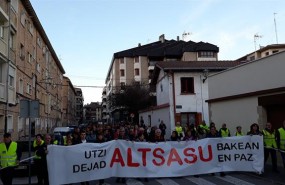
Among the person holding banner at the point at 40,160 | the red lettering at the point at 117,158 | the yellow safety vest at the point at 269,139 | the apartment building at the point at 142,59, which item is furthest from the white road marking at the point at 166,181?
the apartment building at the point at 142,59

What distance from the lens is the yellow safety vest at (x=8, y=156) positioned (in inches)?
368

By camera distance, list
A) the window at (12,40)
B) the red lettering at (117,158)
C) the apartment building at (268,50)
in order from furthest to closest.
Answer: the apartment building at (268,50)
the window at (12,40)
the red lettering at (117,158)

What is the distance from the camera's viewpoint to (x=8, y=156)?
30.8 ft

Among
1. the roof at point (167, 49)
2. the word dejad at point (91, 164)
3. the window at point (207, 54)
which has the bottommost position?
the word dejad at point (91, 164)

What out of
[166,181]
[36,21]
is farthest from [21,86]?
[166,181]

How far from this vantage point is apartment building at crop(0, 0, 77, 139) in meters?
23.8

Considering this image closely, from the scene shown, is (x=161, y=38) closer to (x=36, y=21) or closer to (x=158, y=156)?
(x=36, y=21)

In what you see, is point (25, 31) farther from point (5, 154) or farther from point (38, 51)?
point (5, 154)

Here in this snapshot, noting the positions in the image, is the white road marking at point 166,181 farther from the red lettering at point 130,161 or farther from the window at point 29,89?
the window at point 29,89

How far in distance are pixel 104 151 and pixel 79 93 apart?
16420 centimetres

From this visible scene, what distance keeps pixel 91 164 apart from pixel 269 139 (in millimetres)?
6635

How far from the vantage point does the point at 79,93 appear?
172 meters

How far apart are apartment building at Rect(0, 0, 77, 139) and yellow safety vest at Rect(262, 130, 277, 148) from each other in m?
9.95

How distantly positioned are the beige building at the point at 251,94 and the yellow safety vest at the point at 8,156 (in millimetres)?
11299
